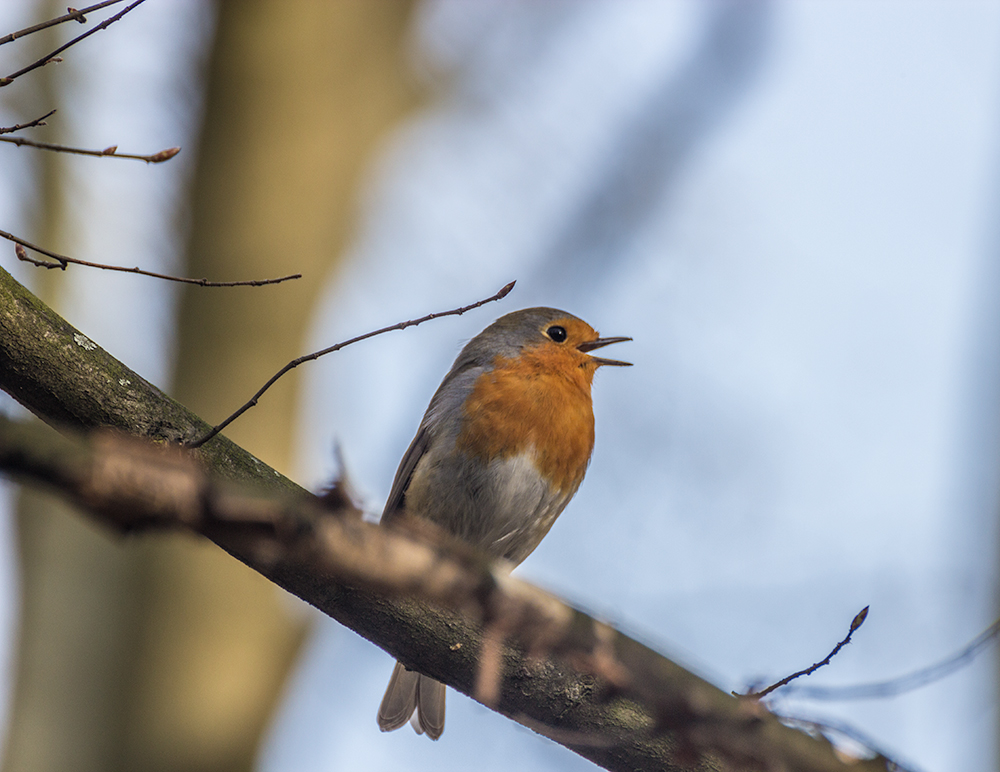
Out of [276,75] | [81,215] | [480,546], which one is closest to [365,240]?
[276,75]

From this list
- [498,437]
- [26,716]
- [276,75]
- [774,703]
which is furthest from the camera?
[276,75]

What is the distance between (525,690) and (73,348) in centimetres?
132

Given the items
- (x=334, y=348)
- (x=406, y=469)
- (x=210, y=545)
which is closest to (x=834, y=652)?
(x=334, y=348)

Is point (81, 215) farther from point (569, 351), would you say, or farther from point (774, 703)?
point (774, 703)

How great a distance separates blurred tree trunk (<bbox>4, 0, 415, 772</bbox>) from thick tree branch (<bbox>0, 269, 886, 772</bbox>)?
3354 mm

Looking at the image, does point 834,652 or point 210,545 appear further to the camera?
point 210,545

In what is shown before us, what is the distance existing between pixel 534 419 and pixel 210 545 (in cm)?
224

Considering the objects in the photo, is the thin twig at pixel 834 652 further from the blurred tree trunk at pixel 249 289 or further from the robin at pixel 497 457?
the blurred tree trunk at pixel 249 289

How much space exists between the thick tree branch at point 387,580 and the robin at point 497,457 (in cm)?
142

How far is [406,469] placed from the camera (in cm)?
415

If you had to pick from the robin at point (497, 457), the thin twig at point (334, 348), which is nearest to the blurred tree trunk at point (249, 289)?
the robin at point (497, 457)

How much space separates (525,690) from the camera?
2275 mm

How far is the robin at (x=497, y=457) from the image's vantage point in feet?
12.4

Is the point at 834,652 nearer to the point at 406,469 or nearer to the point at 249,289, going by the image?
the point at 406,469
